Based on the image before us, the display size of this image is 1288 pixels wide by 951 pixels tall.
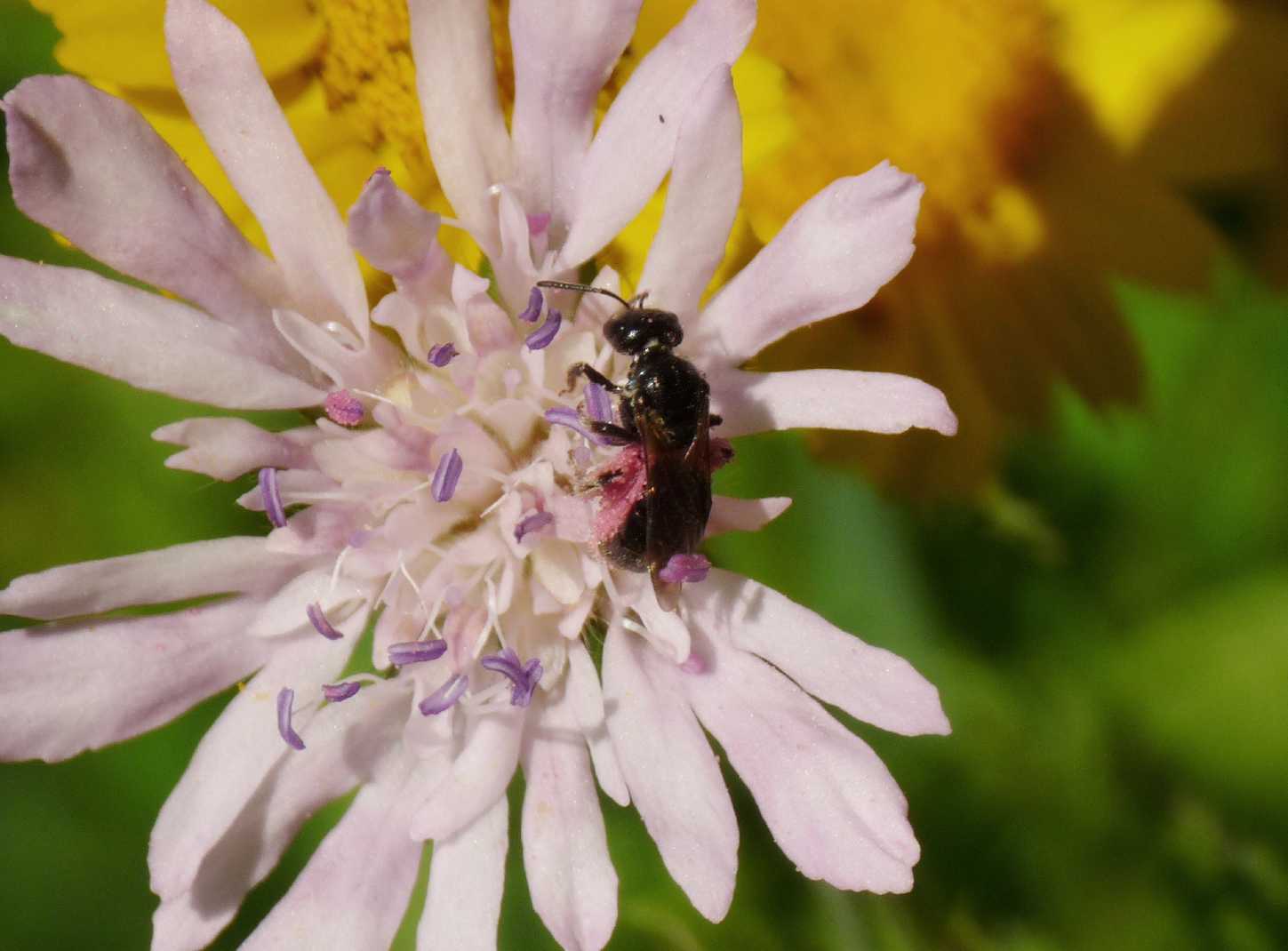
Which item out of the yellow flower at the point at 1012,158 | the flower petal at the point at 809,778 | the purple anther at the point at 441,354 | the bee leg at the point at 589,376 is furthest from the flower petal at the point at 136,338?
the yellow flower at the point at 1012,158

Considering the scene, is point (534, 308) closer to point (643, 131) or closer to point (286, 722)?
point (643, 131)

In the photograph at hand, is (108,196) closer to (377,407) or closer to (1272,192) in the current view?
(377,407)

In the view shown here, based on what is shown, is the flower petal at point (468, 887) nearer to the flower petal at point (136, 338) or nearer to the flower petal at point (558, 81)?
the flower petal at point (136, 338)

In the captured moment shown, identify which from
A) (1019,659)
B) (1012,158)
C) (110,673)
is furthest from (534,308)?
(1019,659)

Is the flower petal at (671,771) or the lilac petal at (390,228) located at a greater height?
the lilac petal at (390,228)

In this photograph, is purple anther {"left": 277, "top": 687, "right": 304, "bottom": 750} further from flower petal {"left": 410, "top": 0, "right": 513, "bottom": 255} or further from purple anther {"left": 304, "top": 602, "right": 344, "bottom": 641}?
flower petal {"left": 410, "top": 0, "right": 513, "bottom": 255}

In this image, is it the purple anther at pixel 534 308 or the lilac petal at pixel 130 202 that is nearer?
the lilac petal at pixel 130 202

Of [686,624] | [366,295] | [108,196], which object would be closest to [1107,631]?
[686,624]

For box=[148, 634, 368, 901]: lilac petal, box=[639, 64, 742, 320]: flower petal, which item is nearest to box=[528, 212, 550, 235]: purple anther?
box=[639, 64, 742, 320]: flower petal
